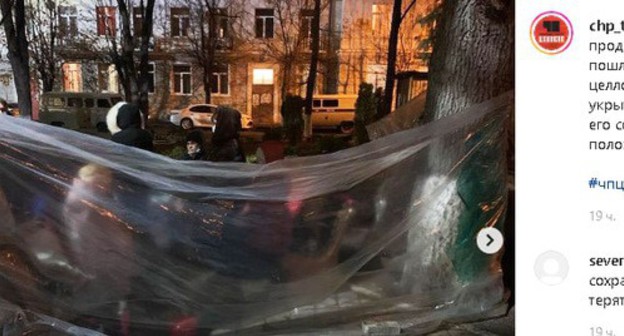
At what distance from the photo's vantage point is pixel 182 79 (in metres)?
33.3

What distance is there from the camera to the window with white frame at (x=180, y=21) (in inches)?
1226

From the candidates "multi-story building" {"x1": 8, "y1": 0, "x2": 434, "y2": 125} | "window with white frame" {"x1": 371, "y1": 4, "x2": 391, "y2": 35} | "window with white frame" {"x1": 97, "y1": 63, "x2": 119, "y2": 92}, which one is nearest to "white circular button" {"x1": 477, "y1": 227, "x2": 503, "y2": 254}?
"multi-story building" {"x1": 8, "y1": 0, "x2": 434, "y2": 125}

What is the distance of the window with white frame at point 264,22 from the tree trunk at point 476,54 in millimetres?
29430

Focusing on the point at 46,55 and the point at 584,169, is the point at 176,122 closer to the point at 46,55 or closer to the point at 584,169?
the point at 46,55

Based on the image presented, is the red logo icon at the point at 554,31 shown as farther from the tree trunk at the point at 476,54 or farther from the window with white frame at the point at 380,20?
the window with white frame at the point at 380,20

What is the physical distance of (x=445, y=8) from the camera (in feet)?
14.0

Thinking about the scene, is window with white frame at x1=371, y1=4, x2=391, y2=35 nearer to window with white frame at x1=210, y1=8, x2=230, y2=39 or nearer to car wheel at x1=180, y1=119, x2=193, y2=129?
window with white frame at x1=210, y1=8, x2=230, y2=39

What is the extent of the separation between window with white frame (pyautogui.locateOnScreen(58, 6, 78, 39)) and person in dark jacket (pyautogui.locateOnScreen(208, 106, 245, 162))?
28.7m

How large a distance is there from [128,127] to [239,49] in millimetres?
28888

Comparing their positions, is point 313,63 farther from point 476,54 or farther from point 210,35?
point 476,54

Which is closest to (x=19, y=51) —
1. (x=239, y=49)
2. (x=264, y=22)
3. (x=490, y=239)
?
(x=490, y=239)

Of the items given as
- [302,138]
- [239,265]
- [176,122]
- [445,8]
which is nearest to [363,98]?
[302,138]

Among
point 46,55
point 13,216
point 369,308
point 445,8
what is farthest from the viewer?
point 46,55

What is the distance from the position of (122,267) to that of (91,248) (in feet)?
0.72
